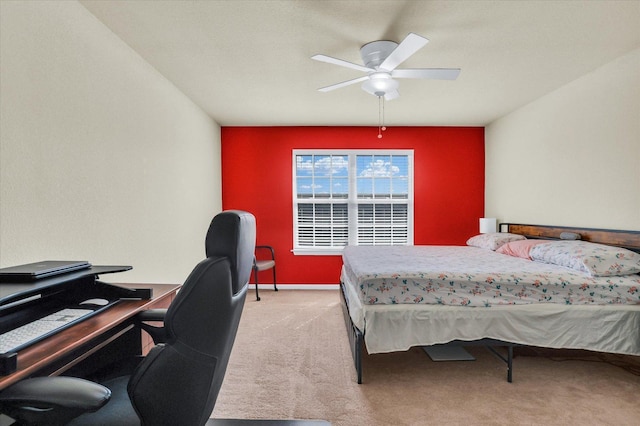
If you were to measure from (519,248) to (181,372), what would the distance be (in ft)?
11.6

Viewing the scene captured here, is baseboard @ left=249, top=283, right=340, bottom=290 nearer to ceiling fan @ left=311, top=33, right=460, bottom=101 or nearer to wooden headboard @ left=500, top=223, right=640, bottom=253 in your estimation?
wooden headboard @ left=500, top=223, right=640, bottom=253

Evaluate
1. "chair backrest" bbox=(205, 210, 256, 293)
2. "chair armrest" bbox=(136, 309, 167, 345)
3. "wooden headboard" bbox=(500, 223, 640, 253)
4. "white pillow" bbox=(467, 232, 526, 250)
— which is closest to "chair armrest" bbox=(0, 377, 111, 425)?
"chair backrest" bbox=(205, 210, 256, 293)

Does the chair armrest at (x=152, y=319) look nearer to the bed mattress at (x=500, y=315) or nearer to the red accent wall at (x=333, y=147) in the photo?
the bed mattress at (x=500, y=315)

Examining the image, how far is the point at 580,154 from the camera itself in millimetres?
3285

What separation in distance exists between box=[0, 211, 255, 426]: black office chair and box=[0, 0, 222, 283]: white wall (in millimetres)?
1103

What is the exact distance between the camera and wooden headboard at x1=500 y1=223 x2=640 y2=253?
272cm

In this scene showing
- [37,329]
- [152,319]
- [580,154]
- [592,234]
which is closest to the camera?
[37,329]

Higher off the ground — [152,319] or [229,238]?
[229,238]

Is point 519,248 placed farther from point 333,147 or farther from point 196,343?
point 196,343

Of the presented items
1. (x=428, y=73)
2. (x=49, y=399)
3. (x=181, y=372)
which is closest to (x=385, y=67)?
(x=428, y=73)

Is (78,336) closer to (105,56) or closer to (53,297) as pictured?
(53,297)

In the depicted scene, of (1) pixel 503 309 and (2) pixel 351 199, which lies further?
(2) pixel 351 199

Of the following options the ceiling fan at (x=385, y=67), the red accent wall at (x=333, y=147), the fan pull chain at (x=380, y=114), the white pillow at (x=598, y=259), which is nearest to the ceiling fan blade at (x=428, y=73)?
the ceiling fan at (x=385, y=67)

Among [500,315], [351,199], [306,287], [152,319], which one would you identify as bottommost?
[306,287]
